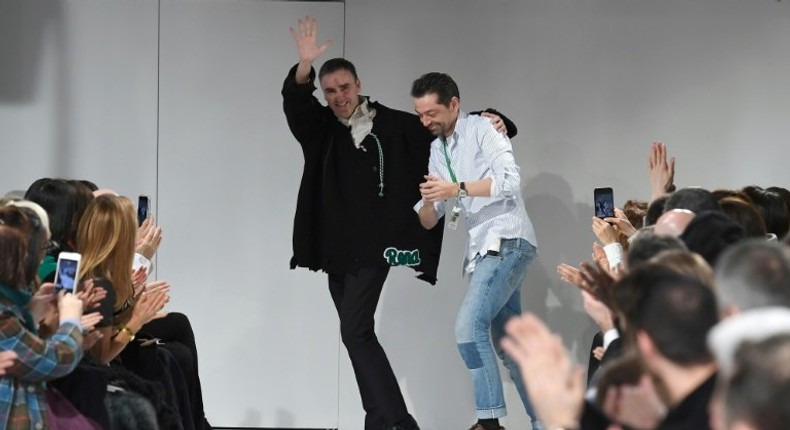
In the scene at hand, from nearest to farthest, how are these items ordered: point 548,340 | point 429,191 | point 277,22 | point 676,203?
1. point 548,340
2. point 676,203
3. point 429,191
4. point 277,22

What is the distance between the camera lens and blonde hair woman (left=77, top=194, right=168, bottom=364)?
11.7ft

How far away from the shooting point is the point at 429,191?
457 cm

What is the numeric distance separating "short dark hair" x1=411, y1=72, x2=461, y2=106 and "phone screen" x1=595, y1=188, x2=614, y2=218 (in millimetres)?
677

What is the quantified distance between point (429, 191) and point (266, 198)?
4.71 feet

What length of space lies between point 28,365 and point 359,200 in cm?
221

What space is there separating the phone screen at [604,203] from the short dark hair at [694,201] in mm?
1319

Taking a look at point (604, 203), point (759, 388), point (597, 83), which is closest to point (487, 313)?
point (604, 203)

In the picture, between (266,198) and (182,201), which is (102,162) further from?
(266,198)

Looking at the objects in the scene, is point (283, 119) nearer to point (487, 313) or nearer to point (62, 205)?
point (487, 313)

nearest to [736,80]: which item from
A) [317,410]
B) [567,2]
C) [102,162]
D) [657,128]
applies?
[657,128]

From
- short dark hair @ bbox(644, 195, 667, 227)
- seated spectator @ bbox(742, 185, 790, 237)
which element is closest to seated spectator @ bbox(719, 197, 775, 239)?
short dark hair @ bbox(644, 195, 667, 227)

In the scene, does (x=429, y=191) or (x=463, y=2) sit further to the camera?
(x=463, y=2)

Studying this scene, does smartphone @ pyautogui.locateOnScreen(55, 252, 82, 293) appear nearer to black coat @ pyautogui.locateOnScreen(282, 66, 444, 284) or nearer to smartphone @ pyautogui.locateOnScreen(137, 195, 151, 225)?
smartphone @ pyautogui.locateOnScreen(137, 195, 151, 225)

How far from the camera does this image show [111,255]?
11.8 ft
